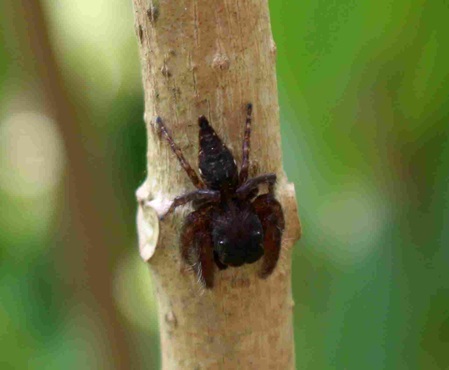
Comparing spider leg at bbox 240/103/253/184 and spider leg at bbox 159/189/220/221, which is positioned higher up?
spider leg at bbox 240/103/253/184

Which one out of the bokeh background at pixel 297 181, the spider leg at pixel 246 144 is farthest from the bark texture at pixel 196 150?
the bokeh background at pixel 297 181

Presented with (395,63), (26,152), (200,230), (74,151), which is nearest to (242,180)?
(200,230)

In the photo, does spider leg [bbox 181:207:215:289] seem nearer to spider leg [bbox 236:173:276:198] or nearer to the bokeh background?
spider leg [bbox 236:173:276:198]

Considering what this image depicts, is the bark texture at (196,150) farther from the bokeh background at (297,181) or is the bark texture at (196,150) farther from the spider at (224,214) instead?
the bokeh background at (297,181)

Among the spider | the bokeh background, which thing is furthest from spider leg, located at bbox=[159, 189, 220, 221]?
the bokeh background

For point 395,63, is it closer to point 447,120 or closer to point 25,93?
point 447,120

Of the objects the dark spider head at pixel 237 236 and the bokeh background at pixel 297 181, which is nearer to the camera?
the dark spider head at pixel 237 236
